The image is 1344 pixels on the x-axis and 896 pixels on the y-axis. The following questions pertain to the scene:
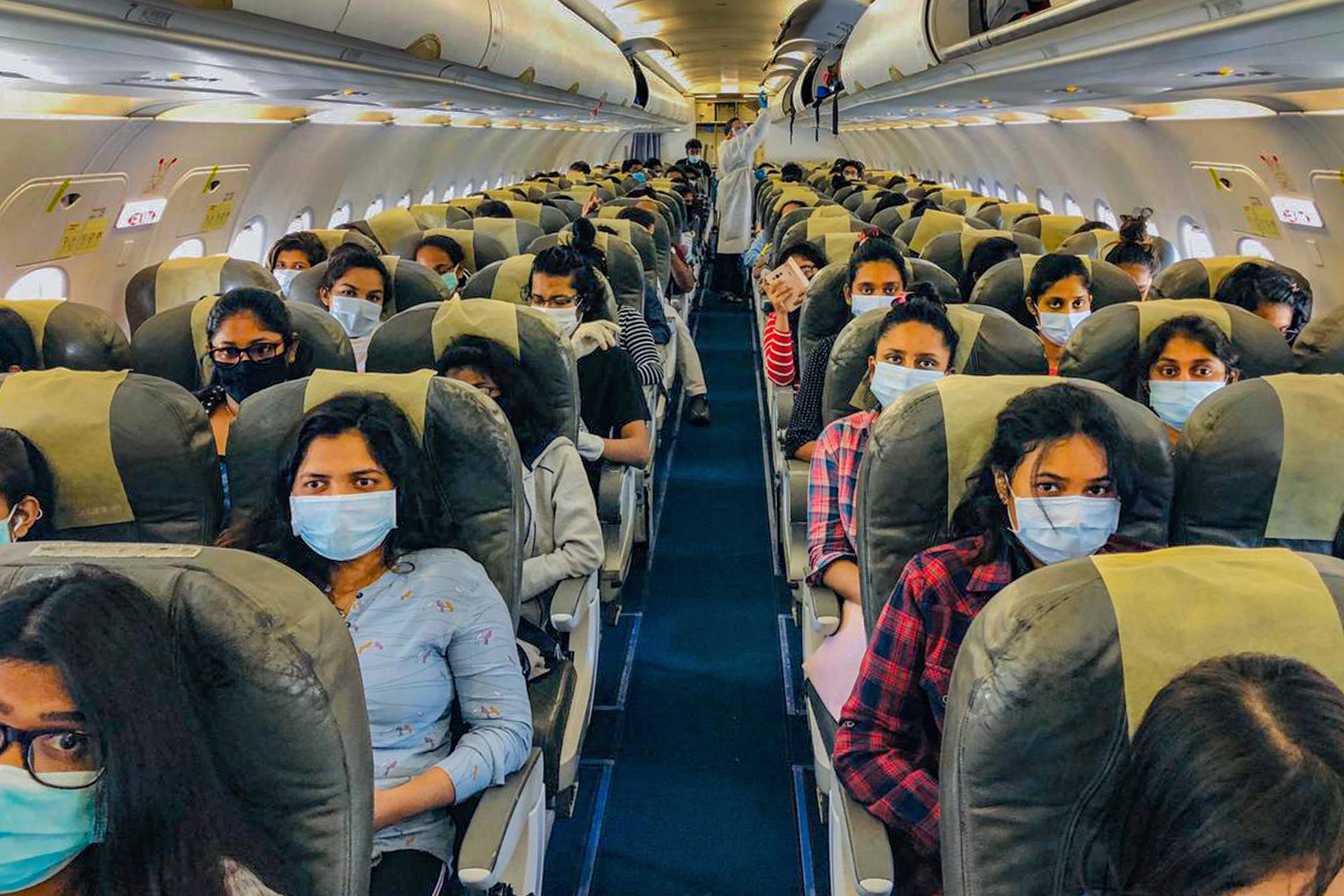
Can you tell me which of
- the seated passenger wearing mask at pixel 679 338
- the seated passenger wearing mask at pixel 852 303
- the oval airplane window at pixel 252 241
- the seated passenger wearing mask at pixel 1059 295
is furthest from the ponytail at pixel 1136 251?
the oval airplane window at pixel 252 241

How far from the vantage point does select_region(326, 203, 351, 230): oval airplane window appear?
33.5 feet

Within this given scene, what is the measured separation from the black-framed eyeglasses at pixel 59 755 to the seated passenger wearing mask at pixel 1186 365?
2905 mm

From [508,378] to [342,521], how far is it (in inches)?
38.6

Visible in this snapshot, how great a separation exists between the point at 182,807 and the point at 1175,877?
1136 mm

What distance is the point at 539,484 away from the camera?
10.5 ft

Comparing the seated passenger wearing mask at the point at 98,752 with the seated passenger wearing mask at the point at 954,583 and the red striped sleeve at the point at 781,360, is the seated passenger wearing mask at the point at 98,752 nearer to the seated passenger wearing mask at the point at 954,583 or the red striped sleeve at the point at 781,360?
the seated passenger wearing mask at the point at 954,583

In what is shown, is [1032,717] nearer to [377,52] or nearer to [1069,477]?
[1069,477]

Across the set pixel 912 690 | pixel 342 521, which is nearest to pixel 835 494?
pixel 912 690

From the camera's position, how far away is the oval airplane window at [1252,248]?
7.42 m

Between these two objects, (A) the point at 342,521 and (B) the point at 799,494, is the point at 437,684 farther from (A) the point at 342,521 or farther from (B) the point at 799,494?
(B) the point at 799,494

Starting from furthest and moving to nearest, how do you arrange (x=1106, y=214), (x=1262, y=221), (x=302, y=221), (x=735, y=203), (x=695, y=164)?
(x=695, y=164)
(x=735, y=203)
(x=1106, y=214)
(x=302, y=221)
(x=1262, y=221)

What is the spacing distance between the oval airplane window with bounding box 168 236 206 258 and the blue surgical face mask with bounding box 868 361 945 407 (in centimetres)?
583

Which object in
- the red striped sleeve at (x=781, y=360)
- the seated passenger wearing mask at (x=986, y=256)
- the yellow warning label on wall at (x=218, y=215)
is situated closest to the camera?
the red striped sleeve at (x=781, y=360)

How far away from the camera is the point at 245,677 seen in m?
1.31
